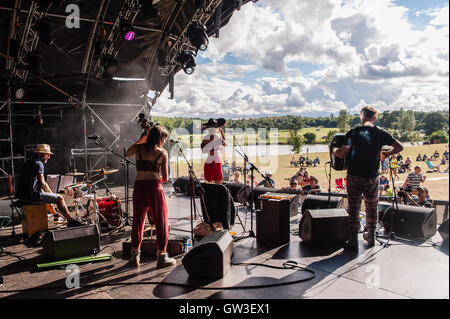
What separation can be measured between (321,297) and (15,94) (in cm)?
965

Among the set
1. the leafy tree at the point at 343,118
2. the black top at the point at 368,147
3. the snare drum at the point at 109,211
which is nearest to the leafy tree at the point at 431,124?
the leafy tree at the point at 343,118

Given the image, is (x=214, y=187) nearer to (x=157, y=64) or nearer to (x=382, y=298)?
(x=382, y=298)

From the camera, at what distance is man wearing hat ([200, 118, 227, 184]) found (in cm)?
574

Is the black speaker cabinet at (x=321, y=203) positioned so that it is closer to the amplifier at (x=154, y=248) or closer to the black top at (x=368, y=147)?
the black top at (x=368, y=147)

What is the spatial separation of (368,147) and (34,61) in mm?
8183

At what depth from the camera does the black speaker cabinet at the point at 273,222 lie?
5.15 metres

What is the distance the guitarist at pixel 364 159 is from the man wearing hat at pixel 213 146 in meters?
1.92

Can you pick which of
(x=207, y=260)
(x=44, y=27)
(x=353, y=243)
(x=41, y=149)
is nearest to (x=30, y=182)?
(x=41, y=149)

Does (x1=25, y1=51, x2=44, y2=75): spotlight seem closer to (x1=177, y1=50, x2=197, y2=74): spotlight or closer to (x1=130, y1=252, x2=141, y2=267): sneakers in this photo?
(x1=177, y1=50, x2=197, y2=74): spotlight

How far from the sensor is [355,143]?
4.71 metres

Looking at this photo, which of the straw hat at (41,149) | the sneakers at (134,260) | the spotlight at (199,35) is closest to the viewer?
the sneakers at (134,260)

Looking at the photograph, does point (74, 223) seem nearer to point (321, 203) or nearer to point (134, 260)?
point (134, 260)

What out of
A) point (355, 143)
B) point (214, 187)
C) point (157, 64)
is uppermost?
point (157, 64)
